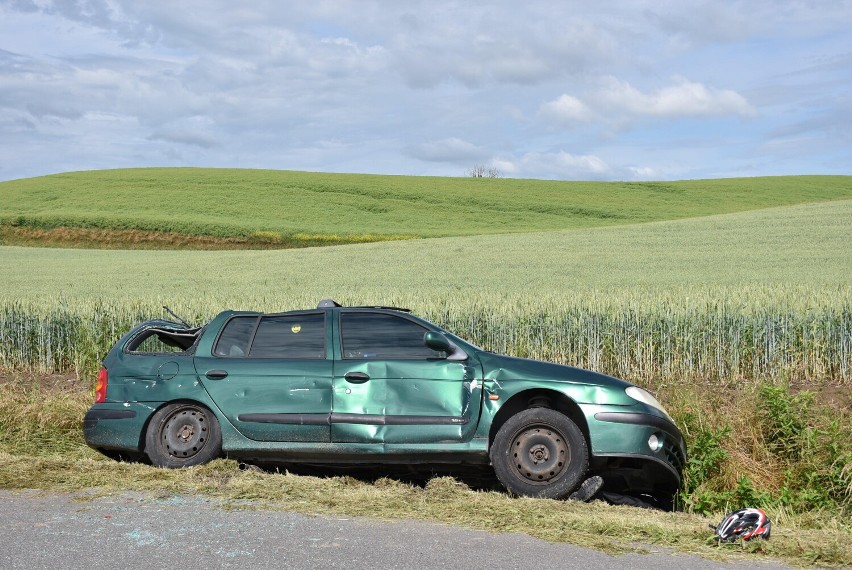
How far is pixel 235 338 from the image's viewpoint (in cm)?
808

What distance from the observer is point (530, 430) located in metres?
7.17

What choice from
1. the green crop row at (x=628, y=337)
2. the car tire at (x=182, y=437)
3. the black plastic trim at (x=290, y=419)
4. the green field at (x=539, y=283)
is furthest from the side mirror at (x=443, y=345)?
the green crop row at (x=628, y=337)

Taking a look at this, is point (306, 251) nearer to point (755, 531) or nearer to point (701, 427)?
point (701, 427)

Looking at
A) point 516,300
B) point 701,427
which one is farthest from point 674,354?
point 701,427

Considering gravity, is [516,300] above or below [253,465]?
above

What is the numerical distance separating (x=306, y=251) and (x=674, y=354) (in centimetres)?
2591

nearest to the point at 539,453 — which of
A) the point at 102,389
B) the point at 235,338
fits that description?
the point at 235,338

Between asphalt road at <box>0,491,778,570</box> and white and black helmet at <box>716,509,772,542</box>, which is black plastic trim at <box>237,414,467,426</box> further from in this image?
white and black helmet at <box>716,509,772,542</box>

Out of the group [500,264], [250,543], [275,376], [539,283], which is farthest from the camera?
[500,264]

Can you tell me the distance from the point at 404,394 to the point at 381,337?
619mm

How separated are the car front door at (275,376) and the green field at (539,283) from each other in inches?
74.1

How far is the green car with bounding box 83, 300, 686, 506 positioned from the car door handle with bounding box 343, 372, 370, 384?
11 mm

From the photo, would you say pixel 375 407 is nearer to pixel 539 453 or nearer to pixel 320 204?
pixel 539 453

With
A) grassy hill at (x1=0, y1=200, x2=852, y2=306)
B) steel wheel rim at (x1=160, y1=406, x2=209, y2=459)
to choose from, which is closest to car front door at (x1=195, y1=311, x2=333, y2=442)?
steel wheel rim at (x1=160, y1=406, x2=209, y2=459)
